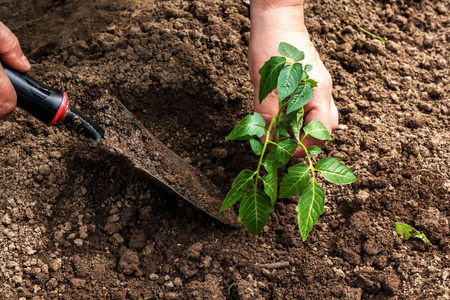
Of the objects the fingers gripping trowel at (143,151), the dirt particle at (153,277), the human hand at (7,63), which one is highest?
the human hand at (7,63)

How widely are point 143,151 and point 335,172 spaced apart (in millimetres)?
1025

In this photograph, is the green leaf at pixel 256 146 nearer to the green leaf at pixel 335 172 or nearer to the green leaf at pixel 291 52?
the green leaf at pixel 335 172

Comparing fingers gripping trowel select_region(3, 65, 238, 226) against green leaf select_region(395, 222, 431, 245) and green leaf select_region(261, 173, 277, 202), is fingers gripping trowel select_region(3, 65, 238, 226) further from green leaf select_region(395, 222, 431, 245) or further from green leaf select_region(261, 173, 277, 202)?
A: green leaf select_region(395, 222, 431, 245)

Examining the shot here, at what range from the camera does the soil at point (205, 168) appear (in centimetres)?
194

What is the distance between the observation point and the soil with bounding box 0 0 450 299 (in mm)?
1944

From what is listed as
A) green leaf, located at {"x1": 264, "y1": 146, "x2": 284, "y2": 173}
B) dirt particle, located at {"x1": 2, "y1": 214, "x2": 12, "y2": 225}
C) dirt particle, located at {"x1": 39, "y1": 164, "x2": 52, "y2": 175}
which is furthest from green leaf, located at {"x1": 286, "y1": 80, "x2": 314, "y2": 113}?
dirt particle, located at {"x1": 2, "y1": 214, "x2": 12, "y2": 225}

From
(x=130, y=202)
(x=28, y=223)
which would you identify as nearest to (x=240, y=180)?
(x=130, y=202)

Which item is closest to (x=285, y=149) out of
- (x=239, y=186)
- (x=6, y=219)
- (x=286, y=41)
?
(x=239, y=186)

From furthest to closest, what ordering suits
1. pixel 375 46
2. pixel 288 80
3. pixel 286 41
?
pixel 375 46 → pixel 286 41 → pixel 288 80

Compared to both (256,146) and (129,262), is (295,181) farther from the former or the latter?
(129,262)

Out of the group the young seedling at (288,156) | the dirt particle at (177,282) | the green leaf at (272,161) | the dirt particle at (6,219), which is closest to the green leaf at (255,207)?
the young seedling at (288,156)

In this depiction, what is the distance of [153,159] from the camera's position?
7.07ft

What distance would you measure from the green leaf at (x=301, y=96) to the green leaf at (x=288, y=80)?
0.07m

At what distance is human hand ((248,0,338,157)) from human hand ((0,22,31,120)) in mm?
1108
